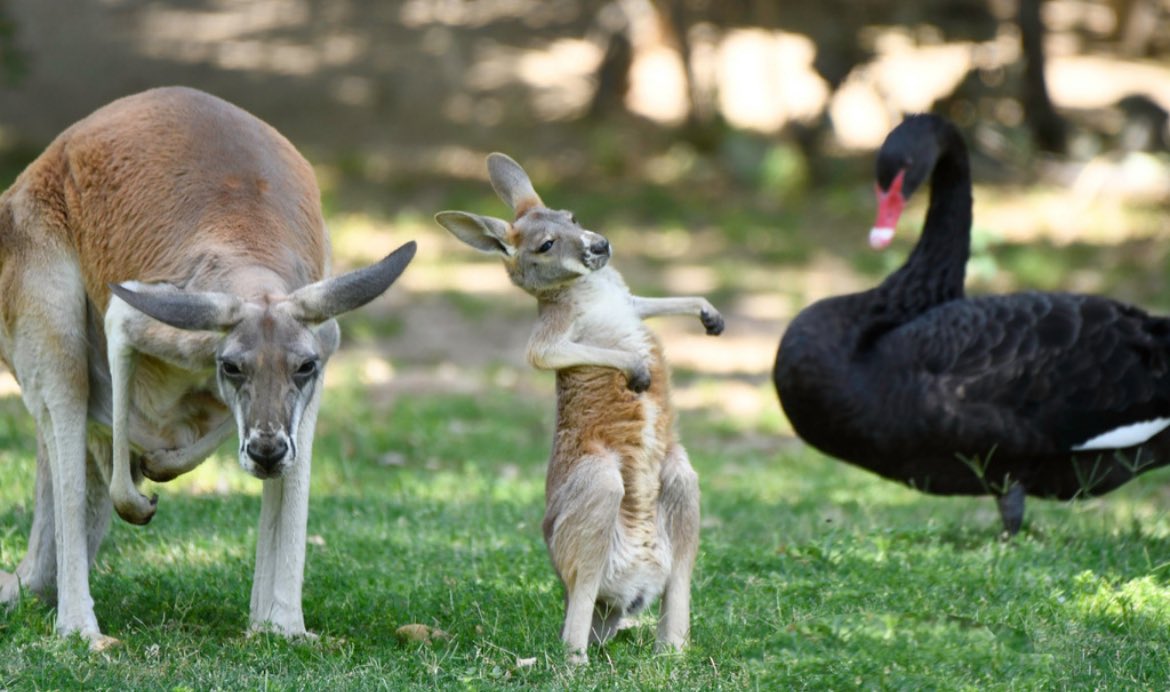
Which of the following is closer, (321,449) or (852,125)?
(321,449)

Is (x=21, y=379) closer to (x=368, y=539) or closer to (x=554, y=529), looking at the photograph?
(x=368, y=539)

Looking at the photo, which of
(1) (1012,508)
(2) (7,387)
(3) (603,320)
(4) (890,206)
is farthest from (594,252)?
(2) (7,387)

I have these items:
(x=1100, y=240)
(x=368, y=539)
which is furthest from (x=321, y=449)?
(x=1100, y=240)

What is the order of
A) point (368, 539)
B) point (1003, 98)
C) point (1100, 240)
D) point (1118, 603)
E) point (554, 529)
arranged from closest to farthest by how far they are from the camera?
point (554, 529) → point (1118, 603) → point (368, 539) → point (1100, 240) → point (1003, 98)

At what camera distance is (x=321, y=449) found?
870cm

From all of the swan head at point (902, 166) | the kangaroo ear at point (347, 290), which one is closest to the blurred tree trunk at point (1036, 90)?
the swan head at point (902, 166)

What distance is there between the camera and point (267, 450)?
4.40 m

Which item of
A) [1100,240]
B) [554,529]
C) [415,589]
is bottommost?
[1100,240]

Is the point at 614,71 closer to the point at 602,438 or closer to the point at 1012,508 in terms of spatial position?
the point at 1012,508

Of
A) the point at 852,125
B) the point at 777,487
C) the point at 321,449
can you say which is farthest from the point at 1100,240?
the point at 321,449

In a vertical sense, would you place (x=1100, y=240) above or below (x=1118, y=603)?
below

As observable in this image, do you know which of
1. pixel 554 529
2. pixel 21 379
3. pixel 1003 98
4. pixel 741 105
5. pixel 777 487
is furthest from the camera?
pixel 741 105

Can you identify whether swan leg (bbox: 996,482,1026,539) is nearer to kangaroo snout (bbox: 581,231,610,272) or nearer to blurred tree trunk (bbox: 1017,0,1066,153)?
kangaroo snout (bbox: 581,231,610,272)

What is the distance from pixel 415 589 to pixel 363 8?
14449 millimetres
